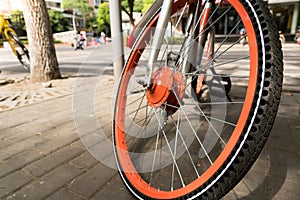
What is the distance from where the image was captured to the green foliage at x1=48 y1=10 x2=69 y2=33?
120 ft

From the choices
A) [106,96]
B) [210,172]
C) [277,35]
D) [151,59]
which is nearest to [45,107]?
[106,96]

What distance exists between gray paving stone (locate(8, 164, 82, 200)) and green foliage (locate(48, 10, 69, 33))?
133ft

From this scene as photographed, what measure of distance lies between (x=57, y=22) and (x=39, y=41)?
38178 millimetres

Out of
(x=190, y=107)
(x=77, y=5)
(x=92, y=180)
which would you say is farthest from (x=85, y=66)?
(x=77, y=5)

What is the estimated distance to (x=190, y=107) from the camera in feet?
8.44

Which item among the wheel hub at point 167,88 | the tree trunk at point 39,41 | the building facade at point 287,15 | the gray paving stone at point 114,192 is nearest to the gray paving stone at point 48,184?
the gray paving stone at point 114,192

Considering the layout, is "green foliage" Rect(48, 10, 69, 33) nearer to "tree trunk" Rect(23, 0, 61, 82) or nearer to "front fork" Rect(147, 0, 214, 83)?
"tree trunk" Rect(23, 0, 61, 82)

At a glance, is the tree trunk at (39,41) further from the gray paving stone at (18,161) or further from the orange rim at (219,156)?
the orange rim at (219,156)

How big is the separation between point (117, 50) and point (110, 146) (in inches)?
66.6

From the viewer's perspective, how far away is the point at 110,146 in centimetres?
194

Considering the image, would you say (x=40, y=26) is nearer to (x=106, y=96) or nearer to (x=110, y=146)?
(x=106, y=96)

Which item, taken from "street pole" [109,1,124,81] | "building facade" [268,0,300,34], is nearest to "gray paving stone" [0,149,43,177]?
"street pole" [109,1,124,81]

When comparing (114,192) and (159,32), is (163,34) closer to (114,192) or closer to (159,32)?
(159,32)

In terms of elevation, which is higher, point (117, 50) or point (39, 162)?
point (117, 50)
